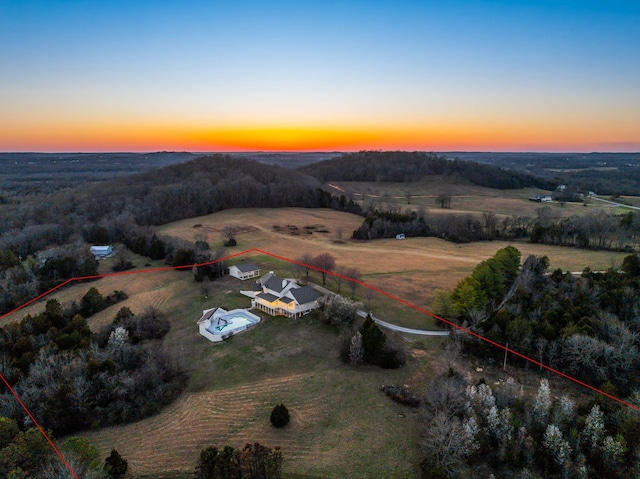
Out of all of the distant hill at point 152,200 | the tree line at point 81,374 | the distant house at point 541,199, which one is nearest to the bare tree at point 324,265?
the tree line at point 81,374

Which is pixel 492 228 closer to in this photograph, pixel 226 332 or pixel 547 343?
pixel 547 343

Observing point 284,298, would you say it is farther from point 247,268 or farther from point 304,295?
point 247,268

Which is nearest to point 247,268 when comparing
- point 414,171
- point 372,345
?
point 372,345

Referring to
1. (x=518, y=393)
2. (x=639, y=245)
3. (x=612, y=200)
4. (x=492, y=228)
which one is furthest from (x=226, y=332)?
(x=612, y=200)

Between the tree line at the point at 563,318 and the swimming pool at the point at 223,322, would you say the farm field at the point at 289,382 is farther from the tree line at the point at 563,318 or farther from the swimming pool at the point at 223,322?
the tree line at the point at 563,318

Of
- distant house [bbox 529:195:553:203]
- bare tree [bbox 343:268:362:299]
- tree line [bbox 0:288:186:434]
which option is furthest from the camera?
distant house [bbox 529:195:553:203]

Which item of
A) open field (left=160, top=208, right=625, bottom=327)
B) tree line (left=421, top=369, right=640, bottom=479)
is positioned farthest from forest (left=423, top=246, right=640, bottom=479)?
open field (left=160, top=208, right=625, bottom=327)

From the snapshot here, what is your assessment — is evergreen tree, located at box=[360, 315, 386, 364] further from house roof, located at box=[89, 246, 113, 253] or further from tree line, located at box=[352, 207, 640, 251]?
house roof, located at box=[89, 246, 113, 253]
